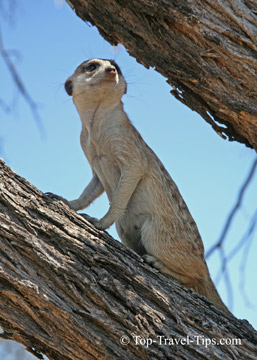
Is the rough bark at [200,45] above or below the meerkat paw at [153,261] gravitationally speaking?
above

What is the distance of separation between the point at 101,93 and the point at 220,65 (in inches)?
75.9

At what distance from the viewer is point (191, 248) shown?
521cm

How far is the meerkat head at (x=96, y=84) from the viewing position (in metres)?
5.60

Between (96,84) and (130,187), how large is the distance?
127 cm

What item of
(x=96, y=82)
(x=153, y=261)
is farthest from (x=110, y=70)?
(x=153, y=261)

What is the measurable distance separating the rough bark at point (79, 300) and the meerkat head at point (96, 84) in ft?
6.96

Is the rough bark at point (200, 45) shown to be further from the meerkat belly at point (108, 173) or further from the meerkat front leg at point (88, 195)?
the meerkat front leg at point (88, 195)

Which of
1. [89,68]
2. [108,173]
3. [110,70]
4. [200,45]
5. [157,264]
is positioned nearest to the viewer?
[200,45]

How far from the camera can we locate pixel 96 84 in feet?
18.5

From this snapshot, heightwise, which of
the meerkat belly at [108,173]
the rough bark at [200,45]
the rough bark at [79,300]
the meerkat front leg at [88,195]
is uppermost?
the rough bark at [200,45]

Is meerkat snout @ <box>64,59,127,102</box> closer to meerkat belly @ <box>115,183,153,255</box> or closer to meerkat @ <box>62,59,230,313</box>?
meerkat @ <box>62,59,230,313</box>

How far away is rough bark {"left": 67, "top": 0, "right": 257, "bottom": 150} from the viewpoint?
3.94 metres

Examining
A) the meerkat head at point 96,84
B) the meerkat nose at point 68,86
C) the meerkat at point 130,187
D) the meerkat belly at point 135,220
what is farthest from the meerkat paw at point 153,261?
the meerkat nose at point 68,86

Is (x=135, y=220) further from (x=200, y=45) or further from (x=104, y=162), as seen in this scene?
(x=200, y=45)
